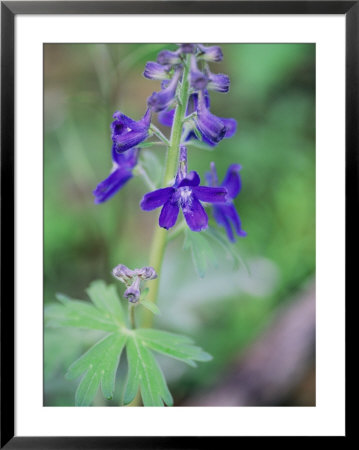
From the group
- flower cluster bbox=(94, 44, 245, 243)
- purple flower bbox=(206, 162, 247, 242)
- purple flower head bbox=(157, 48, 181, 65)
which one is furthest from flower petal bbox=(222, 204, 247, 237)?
purple flower head bbox=(157, 48, 181, 65)

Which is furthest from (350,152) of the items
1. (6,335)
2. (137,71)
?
(6,335)

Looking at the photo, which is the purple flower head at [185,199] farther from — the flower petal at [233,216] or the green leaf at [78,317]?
the green leaf at [78,317]

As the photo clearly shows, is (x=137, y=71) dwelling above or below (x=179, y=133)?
above

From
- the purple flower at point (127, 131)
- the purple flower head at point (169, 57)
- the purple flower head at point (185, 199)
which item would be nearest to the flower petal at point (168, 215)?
the purple flower head at point (185, 199)

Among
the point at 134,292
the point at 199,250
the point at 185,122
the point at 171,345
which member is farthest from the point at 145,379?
the point at 185,122

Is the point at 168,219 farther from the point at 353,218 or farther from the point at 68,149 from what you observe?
the point at 68,149

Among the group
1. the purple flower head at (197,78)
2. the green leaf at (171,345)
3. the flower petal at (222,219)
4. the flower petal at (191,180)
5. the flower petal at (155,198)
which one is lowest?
the green leaf at (171,345)
